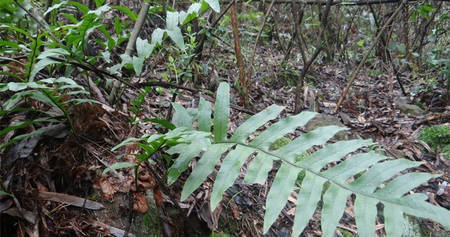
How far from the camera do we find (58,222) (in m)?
1.04

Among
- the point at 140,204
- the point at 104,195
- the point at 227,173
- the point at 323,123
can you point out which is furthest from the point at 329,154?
the point at 323,123

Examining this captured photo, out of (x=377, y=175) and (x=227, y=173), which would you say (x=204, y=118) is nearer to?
(x=227, y=173)

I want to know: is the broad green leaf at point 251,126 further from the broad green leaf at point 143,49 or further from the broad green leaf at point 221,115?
the broad green leaf at point 143,49

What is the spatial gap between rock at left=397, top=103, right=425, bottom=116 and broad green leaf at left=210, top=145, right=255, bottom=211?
3045mm

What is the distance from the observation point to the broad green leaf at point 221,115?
1091mm

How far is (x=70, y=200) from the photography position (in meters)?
1.09

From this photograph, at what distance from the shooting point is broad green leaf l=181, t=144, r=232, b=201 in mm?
945

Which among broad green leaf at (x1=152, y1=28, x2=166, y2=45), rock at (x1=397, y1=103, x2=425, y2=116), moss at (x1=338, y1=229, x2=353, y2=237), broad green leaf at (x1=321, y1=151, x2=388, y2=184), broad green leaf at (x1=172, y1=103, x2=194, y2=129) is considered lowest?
moss at (x1=338, y1=229, x2=353, y2=237)

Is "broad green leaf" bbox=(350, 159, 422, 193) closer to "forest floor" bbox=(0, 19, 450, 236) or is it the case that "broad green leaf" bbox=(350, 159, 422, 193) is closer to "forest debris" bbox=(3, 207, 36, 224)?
"forest floor" bbox=(0, 19, 450, 236)

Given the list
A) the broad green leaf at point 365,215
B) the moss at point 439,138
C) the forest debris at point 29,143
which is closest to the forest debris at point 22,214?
the forest debris at point 29,143

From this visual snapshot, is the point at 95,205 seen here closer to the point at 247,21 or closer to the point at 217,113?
the point at 217,113

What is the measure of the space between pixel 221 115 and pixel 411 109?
306 cm

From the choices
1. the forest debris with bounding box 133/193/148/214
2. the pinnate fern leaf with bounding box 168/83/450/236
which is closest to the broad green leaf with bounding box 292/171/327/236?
the pinnate fern leaf with bounding box 168/83/450/236

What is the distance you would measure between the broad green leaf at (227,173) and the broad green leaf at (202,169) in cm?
3
